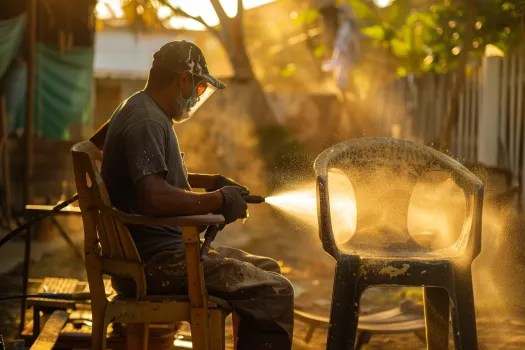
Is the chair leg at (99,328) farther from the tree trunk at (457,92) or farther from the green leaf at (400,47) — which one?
the green leaf at (400,47)

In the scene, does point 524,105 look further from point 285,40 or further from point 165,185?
point 285,40

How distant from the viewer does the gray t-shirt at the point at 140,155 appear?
4.18 metres

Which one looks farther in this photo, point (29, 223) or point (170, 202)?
point (29, 223)

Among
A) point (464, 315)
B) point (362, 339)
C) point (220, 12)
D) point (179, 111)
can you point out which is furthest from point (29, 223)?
point (220, 12)

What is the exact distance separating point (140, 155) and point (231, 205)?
486 mm

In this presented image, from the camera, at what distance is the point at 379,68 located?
76.4ft

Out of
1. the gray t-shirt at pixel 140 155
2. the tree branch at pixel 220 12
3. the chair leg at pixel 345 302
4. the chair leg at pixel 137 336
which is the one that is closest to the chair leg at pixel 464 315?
the chair leg at pixel 345 302

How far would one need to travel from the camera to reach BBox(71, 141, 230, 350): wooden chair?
4.14 metres

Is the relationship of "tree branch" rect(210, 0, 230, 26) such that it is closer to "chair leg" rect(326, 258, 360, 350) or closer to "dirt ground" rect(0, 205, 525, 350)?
"dirt ground" rect(0, 205, 525, 350)

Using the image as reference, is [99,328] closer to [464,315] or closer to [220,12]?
[464,315]

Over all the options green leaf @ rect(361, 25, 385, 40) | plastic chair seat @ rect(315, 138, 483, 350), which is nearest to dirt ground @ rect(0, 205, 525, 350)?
plastic chair seat @ rect(315, 138, 483, 350)

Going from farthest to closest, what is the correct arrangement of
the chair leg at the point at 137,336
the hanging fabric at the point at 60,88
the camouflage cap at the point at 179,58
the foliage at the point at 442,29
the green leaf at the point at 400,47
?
the green leaf at the point at 400,47, the hanging fabric at the point at 60,88, the foliage at the point at 442,29, the camouflage cap at the point at 179,58, the chair leg at the point at 137,336

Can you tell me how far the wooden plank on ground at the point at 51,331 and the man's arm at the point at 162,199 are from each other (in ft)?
3.81

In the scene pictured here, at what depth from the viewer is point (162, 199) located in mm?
4074
